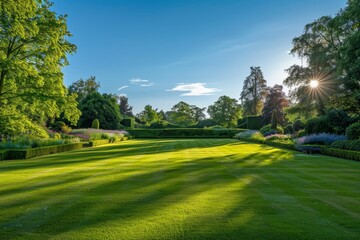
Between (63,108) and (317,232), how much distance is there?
550 inches

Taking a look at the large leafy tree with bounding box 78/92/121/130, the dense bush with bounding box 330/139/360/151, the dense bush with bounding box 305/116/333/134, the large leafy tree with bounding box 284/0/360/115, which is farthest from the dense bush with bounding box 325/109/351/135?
the large leafy tree with bounding box 78/92/121/130

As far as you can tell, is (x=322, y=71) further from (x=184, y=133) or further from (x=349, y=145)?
(x=184, y=133)

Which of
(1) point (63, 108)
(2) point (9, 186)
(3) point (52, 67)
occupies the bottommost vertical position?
(2) point (9, 186)

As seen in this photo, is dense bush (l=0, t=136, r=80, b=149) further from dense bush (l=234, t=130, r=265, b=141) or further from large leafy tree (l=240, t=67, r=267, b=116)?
Result: large leafy tree (l=240, t=67, r=267, b=116)

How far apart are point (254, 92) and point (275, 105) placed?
599 inches

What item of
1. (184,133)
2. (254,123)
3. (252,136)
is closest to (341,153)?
(252,136)

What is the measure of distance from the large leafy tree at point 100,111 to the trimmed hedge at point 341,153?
32525 millimetres

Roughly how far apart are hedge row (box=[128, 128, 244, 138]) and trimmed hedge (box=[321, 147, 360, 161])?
27.0 meters

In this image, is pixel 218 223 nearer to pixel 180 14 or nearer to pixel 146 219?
pixel 146 219

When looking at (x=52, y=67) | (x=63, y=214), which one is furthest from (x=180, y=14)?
(x=63, y=214)

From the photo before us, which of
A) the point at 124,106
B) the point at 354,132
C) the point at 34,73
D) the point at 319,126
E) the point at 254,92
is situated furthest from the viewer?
the point at 124,106

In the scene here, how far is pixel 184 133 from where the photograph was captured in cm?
4169

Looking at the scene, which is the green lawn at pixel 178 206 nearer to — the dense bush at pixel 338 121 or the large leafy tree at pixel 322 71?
the dense bush at pixel 338 121

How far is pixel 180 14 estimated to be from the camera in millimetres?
18219
